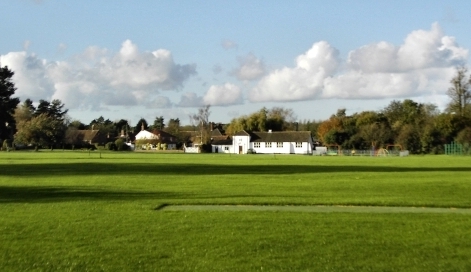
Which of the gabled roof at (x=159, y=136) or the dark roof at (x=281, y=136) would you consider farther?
the gabled roof at (x=159, y=136)

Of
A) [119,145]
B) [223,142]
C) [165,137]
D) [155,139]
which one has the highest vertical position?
[165,137]

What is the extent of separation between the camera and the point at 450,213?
17938 millimetres

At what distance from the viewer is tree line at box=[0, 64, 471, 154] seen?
335 feet

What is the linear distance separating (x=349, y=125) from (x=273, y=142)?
18.2 m

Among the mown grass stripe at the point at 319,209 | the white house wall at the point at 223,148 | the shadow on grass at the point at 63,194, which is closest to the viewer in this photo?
the mown grass stripe at the point at 319,209

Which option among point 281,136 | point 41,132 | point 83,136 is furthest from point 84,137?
point 281,136

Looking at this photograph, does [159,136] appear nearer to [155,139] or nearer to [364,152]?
[155,139]

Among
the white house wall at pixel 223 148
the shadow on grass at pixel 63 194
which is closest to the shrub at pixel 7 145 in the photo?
the white house wall at pixel 223 148

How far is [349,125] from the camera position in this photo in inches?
5167

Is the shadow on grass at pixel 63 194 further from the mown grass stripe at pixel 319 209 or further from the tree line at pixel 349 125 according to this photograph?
the tree line at pixel 349 125

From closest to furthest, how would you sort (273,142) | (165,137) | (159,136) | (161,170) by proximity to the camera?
(161,170) < (273,142) < (159,136) < (165,137)

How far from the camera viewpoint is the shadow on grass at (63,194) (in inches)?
880

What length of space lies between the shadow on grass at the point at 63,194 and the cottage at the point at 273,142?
107638 millimetres

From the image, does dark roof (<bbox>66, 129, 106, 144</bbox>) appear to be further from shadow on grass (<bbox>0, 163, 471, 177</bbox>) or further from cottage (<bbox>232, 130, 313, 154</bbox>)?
shadow on grass (<bbox>0, 163, 471, 177</bbox>)
